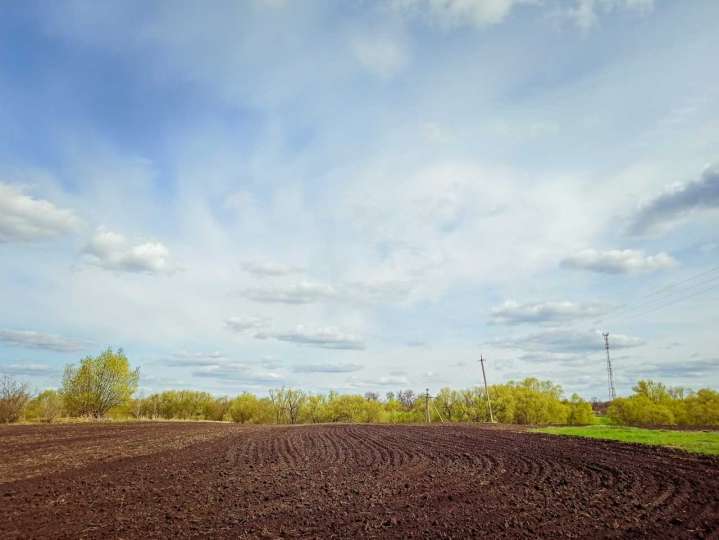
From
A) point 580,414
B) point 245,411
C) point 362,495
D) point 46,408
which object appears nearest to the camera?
point 362,495

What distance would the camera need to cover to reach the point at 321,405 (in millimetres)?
100625

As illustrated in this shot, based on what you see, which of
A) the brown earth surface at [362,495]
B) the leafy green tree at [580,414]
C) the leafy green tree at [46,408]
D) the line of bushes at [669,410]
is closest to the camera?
the brown earth surface at [362,495]

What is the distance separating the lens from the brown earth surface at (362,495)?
900 cm

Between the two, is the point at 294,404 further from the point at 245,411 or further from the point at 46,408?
the point at 46,408

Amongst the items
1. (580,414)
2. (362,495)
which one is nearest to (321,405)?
(580,414)

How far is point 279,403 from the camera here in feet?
331

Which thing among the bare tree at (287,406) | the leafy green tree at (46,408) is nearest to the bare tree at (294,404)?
the bare tree at (287,406)

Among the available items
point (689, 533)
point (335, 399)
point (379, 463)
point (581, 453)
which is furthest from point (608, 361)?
point (689, 533)

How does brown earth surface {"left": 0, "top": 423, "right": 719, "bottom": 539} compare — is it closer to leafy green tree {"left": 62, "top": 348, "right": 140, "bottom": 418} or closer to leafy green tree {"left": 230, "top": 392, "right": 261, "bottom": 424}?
leafy green tree {"left": 62, "top": 348, "right": 140, "bottom": 418}

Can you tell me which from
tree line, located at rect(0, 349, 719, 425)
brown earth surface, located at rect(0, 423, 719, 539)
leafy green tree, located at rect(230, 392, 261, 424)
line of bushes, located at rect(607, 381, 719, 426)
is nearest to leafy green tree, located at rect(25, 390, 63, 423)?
tree line, located at rect(0, 349, 719, 425)

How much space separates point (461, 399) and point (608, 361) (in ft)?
89.6

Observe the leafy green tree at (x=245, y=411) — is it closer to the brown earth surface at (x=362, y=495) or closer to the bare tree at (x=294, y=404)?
the bare tree at (x=294, y=404)

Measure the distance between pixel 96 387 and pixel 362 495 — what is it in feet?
178

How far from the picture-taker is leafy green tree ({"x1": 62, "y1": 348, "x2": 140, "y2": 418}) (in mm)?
54250
